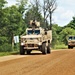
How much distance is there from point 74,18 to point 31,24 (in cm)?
12906

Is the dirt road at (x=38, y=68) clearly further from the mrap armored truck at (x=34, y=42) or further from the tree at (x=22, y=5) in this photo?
the tree at (x=22, y=5)

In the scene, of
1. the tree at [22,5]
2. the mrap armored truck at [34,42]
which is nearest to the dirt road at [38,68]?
the mrap armored truck at [34,42]

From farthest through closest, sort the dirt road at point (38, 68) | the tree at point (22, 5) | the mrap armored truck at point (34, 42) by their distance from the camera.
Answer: the tree at point (22, 5) → the mrap armored truck at point (34, 42) → the dirt road at point (38, 68)

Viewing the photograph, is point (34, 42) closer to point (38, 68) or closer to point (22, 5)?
point (38, 68)

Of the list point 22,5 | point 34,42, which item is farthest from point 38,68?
point 22,5

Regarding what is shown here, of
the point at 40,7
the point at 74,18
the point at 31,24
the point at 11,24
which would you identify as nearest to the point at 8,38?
the point at 11,24

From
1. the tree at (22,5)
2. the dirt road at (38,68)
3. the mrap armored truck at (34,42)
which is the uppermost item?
the tree at (22,5)

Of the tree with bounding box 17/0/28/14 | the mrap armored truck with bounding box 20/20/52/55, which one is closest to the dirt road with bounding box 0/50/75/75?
the mrap armored truck with bounding box 20/20/52/55

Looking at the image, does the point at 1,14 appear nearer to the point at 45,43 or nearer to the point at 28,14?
the point at 28,14

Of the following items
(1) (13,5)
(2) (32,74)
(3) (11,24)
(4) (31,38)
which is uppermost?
(1) (13,5)

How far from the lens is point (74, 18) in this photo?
16512cm

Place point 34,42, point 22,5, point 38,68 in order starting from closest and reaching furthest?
point 38,68 < point 34,42 < point 22,5

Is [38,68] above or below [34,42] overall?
below

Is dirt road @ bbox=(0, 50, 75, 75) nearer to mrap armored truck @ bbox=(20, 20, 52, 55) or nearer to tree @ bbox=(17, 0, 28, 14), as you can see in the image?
mrap armored truck @ bbox=(20, 20, 52, 55)
